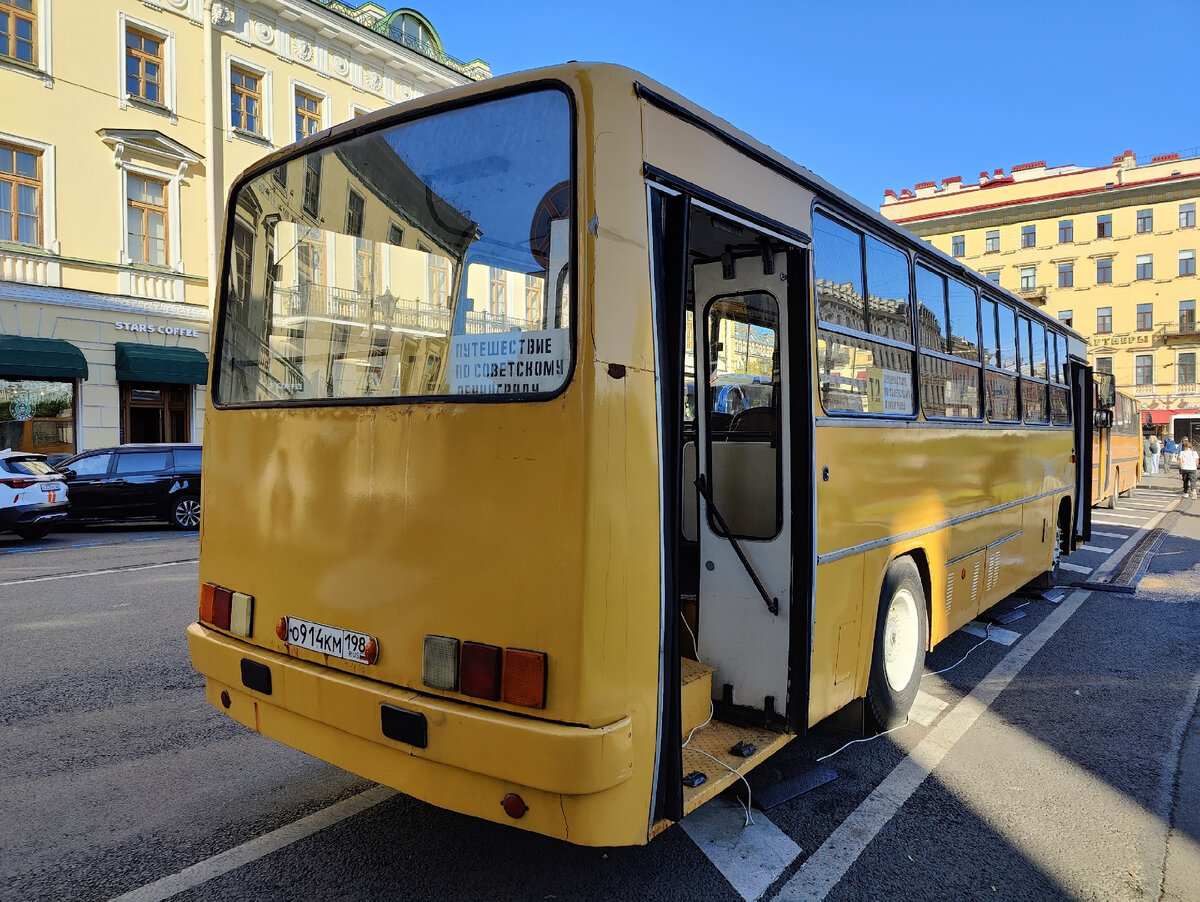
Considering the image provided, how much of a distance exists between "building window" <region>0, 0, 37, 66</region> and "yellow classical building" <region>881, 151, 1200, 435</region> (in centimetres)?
5044

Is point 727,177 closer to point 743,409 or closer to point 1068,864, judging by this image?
point 743,409

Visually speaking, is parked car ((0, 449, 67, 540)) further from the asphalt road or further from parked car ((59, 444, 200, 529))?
the asphalt road

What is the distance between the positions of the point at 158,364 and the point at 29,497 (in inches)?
284

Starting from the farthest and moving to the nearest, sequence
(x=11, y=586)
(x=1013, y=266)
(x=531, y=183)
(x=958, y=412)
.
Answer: (x=1013, y=266)
(x=11, y=586)
(x=958, y=412)
(x=531, y=183)

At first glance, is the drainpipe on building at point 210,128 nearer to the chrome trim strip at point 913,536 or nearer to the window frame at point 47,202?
the window frame at point 47,202

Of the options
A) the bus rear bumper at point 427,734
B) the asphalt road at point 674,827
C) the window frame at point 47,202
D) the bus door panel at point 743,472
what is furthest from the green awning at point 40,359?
the bus door panel at point 743,472

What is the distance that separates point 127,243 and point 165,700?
18105 mm

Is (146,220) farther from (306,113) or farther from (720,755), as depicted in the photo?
(720,755)

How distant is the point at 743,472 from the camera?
14.3 ft

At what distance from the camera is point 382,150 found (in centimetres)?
331

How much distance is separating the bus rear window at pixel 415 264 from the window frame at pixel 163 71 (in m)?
20.1

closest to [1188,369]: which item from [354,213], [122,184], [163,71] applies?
[163,71]

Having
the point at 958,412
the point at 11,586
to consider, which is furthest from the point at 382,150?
the point at 11,586

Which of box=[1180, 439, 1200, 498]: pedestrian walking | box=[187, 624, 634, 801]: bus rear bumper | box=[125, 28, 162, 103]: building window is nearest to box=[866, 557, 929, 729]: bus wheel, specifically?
box=[187, 624, 634, 801]: bus rear bumper
